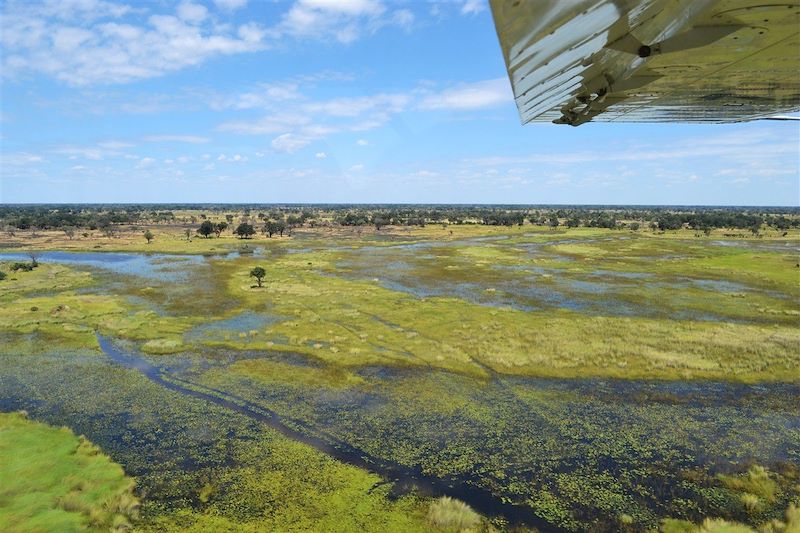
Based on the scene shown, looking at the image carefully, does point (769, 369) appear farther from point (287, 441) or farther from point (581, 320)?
point (287, 441)

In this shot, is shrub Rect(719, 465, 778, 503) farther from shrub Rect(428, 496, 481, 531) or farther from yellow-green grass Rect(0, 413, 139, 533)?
yellow-green grass Rect(0, 413, 139, 533)

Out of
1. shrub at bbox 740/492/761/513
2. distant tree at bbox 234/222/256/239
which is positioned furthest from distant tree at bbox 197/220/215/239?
shrub at bbox 740/492/761/513

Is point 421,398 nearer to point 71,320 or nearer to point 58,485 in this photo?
point 58,485

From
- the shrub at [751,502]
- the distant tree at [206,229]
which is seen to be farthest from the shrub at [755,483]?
the distant tree at [206,229]

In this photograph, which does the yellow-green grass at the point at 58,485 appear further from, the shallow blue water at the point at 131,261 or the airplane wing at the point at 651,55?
the shallow blue water at the point at 131,261

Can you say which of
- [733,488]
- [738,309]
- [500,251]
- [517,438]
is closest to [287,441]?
[517,438]

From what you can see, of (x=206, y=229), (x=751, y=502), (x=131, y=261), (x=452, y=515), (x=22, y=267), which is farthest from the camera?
(x=206, y=229)

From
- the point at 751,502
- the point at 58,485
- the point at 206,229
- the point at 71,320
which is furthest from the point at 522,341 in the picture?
the point at 206,229

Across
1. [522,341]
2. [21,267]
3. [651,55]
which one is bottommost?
[522,341]
